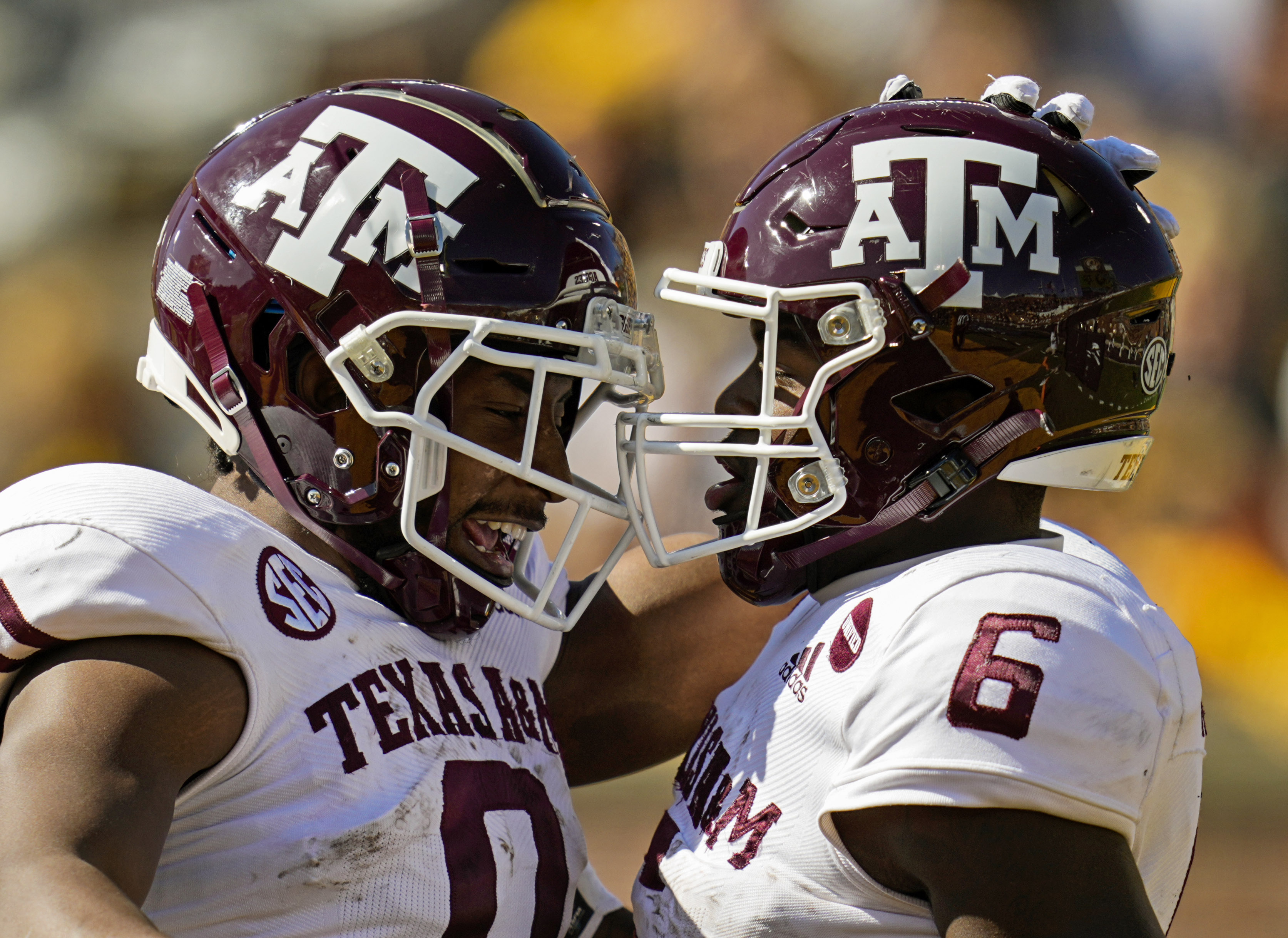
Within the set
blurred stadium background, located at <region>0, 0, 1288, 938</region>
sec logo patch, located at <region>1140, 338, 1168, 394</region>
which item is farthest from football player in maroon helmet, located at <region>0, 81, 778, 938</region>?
blurred stadium background, located at <region>0, 0, 1288, 938</region>

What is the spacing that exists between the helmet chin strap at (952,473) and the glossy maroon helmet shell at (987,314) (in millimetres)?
15

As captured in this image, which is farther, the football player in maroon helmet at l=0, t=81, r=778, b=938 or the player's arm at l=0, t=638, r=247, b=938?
the football player in maroon helmet at l=0, t=81, r=778, b=938

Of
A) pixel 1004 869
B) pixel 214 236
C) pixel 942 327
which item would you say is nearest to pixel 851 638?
pixel 1004 869

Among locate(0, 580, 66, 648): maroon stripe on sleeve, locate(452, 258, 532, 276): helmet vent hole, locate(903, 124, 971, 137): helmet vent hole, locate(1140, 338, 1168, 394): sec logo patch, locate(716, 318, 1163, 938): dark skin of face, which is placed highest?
locate(903, 124, 971, 137): helmet vent hole

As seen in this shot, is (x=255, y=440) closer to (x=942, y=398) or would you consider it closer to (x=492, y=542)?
(x=492, y=542)

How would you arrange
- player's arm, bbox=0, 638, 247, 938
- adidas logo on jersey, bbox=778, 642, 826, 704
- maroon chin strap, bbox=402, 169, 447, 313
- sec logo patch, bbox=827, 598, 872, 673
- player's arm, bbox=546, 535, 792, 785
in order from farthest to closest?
1. player's arm, bbox=546, 535, 792, 785
2. maroon chin strap, bbox=402, 169, 447, 313
3. adidas logo on jersey, bbox=778, 642, 826, 704
4. sec logo patch, bbox=827, 598, 872, 673
5. player's arm, bbox=0, 638, 247, 938

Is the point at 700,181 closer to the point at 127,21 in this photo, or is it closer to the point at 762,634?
the point at 127,21

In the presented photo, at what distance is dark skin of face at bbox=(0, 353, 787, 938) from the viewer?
1396mm

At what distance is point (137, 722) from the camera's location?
1.55 meters

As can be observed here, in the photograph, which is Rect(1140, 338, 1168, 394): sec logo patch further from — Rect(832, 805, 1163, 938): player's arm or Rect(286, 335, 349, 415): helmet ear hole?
Rect(286, 335, 349, 415): helmet ear hole

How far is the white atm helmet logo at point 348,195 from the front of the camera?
6.95 feet

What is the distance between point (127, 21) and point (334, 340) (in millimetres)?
5764

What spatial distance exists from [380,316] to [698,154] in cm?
470

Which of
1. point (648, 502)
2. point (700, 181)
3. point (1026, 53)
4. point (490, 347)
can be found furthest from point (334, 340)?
point (1026, 53)
